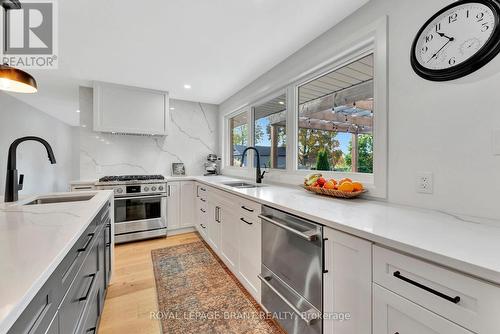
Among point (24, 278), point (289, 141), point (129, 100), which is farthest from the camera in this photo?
point (129, 100)

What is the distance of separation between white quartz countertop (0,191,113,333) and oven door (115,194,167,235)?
1.69 meters

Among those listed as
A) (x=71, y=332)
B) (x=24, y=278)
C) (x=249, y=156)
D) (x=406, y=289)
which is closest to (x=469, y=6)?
(x=406, y=289)

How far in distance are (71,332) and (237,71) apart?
268cm

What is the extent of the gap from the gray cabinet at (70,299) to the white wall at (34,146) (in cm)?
377

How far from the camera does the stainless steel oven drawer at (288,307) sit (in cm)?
114

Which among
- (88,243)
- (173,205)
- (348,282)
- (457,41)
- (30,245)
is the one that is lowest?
(173,205)

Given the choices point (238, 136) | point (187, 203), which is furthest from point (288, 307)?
point (238, 136)

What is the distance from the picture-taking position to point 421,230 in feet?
2.83

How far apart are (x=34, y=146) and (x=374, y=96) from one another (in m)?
6.17

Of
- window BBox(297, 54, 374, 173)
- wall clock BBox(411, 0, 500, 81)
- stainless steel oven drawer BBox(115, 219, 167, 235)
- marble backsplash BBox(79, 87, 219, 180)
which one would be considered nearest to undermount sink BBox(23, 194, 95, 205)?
stainless steel oven drawer BBox(115, 219, 167, 235)

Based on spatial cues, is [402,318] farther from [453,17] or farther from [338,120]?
[338,120]

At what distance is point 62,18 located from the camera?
1689mm

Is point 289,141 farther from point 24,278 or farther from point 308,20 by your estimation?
point 24,278

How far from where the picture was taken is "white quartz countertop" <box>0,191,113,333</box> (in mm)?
463
